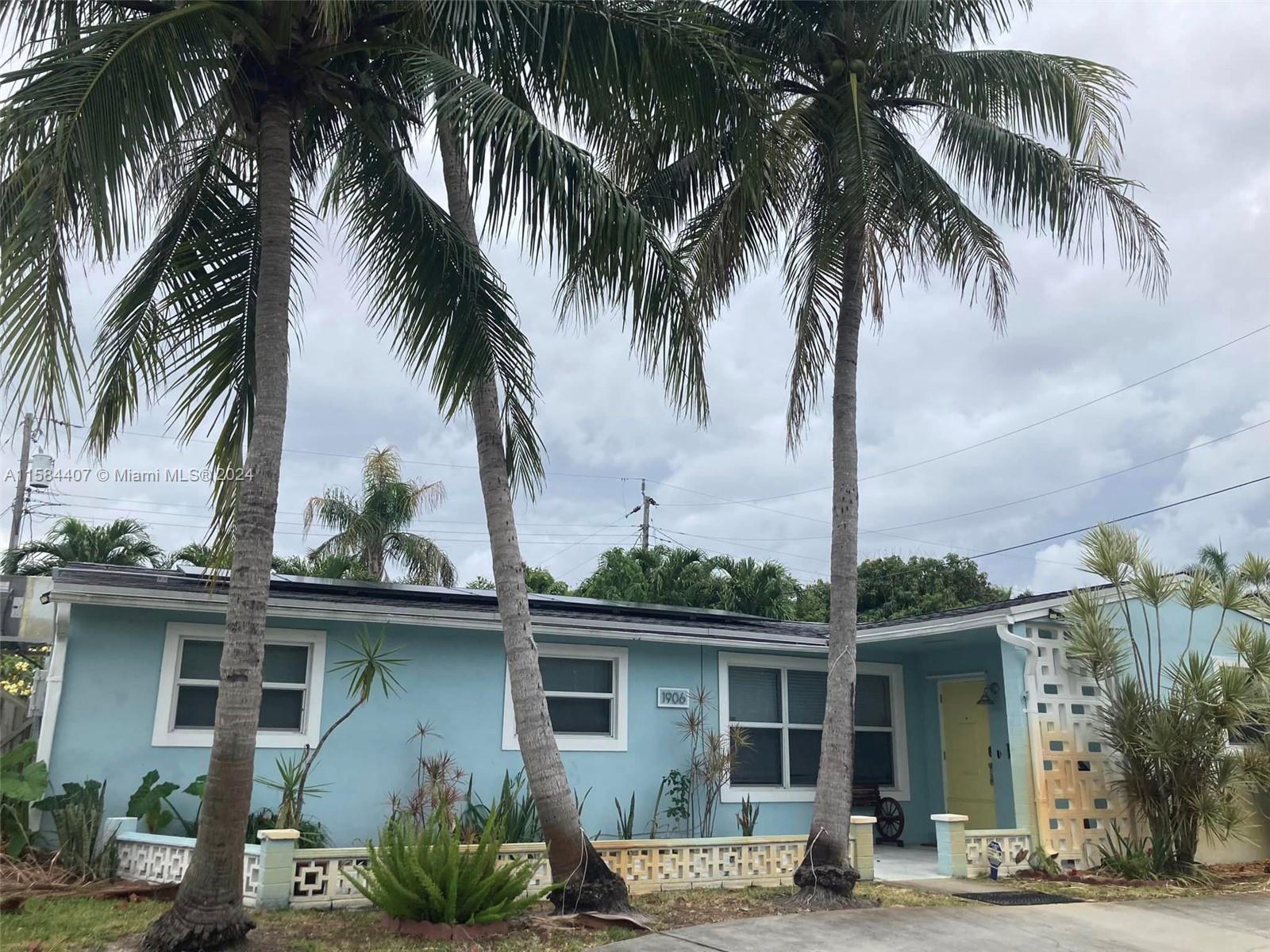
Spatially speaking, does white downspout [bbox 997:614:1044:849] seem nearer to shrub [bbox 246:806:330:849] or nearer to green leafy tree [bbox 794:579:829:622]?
shrub [bbox 246:806:330:849]

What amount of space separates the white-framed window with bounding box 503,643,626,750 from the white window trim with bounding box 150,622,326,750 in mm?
2462

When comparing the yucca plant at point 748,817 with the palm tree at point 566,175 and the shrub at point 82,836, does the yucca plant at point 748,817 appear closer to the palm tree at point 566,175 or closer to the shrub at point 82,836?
the palm tree at point 566,175

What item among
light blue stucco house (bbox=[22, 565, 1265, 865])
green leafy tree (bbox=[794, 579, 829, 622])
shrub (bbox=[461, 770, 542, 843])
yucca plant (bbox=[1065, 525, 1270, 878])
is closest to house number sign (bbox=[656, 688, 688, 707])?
light blue stucco house (bbox=[22, 565, 1265, 865])

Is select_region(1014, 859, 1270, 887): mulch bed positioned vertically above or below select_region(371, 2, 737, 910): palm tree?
below

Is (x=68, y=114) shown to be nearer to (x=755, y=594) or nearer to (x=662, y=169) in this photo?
(x=662, y=169)

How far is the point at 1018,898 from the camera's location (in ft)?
30.8

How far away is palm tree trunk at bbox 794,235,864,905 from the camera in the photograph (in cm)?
868

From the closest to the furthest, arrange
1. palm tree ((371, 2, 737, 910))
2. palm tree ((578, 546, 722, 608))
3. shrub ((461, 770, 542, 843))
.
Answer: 1. palm tree ((371, 2, 737, 910))
2. shrub ((461, 770, 542, 843))
3. palm tree ((578, 546, 722, 608))

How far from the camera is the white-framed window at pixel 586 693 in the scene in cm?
1145

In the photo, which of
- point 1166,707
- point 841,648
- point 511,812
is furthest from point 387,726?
point 1166,707

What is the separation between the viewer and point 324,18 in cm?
672

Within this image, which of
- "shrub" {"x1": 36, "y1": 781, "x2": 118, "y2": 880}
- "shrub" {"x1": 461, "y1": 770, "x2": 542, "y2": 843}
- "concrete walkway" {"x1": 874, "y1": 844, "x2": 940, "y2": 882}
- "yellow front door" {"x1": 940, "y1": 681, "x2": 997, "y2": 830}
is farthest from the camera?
"yellow front door" {"x1": 940, "y1": 681, "x2": 997, "y2": 830}

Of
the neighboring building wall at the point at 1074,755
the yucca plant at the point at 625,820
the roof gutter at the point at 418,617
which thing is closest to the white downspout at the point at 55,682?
the roof gutter at the point at 418,617

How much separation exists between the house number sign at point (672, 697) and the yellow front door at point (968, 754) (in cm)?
428
